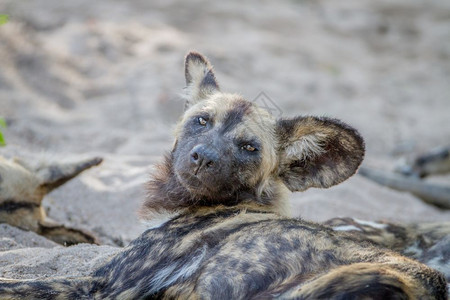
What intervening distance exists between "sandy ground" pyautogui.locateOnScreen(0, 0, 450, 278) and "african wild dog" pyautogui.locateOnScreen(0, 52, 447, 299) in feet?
1.29

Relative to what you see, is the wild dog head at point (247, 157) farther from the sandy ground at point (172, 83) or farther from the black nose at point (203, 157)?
the sandy ground at point (172, 83)

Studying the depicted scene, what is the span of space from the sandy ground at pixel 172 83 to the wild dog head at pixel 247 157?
529 mm

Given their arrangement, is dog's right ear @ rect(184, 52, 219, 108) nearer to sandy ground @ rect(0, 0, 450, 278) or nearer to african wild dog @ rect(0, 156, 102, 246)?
sandy ground @ rect(0, 0, 450, 278)

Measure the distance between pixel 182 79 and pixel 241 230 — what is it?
177 inches

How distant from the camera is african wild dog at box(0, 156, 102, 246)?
12.0ft

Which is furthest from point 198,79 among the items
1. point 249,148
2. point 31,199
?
point 31,199

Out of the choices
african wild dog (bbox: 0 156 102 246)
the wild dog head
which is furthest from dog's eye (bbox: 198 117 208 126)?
african wild dog (bbox: 0 156 102 246)

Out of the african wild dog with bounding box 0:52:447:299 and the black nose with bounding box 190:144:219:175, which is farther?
the black nose with bounding box 190:144:219:175

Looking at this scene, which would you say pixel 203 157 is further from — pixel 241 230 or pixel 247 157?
pixel 241 230

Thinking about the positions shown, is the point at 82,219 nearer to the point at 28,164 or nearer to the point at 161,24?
the point at 28,164

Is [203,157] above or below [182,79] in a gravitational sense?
above

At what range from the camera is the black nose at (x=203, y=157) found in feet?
9.70

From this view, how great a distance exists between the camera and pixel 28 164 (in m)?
3.94

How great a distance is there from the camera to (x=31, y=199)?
3.78m
